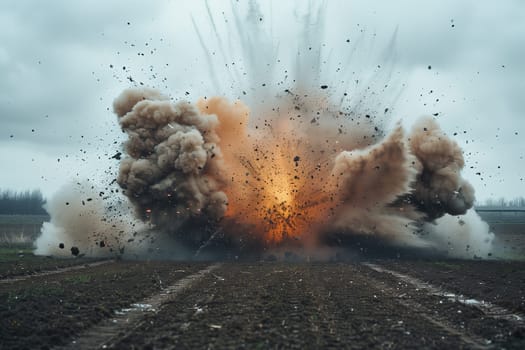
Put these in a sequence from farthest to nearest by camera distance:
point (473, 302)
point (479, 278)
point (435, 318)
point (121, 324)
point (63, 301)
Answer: point (479, 278), point (473, 302), point (63, 301), point (435, 318), point (121, 324)

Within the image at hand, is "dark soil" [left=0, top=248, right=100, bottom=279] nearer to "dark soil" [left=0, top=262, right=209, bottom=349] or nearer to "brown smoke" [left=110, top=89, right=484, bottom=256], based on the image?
"dark soil" [left=0, top=262, right=209, bottom=349]

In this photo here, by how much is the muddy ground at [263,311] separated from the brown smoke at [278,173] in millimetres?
13144

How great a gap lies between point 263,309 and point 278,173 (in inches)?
1168

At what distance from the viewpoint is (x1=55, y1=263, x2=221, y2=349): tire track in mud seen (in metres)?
15.9

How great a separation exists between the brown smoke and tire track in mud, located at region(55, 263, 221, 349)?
68.0 feet

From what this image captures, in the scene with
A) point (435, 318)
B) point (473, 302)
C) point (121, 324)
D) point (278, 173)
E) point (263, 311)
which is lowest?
point (121, 324)

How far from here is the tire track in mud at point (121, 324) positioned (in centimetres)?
1592

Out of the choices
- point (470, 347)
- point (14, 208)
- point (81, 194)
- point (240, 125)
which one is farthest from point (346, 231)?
point (14, 208)

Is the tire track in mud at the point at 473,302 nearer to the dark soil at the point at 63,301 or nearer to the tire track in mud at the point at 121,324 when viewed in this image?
the tire track in mud at the point at 121,324

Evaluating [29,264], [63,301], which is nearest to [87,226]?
[29,264]

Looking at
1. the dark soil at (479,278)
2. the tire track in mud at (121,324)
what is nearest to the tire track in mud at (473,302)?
the dark soil at (479,278)

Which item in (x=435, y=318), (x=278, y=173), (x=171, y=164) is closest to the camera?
(x=435, y=318)

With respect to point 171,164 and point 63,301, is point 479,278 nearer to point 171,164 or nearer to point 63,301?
point 63,301

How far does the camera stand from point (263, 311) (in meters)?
21.4
